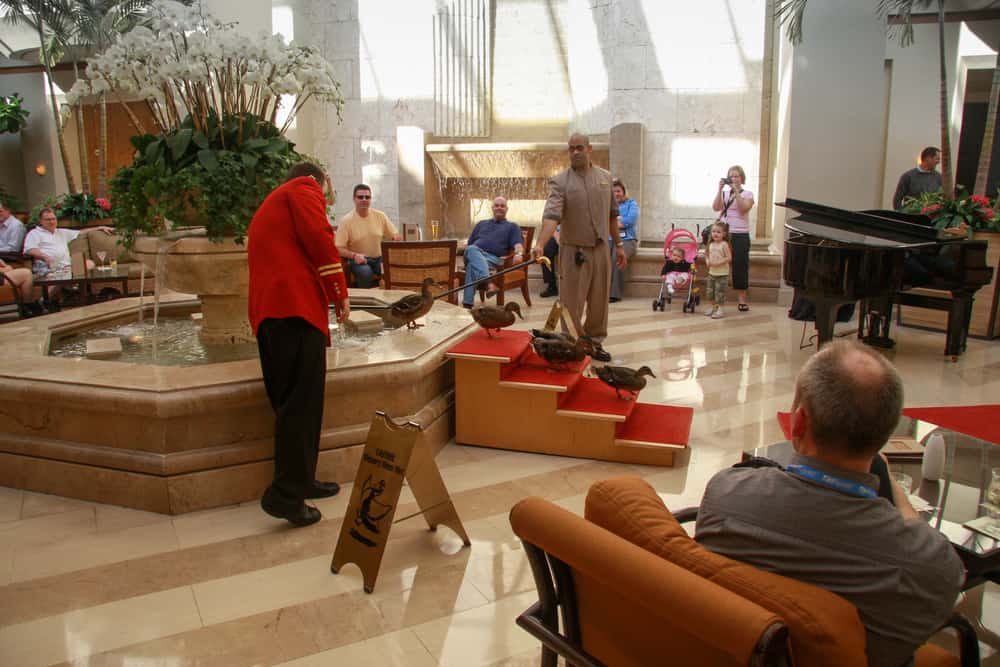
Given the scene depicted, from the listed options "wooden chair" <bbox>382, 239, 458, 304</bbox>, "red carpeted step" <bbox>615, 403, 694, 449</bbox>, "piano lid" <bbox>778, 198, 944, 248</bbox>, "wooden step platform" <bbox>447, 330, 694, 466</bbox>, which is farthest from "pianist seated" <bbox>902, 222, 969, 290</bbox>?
"wooden chair" <bbox>382, 239, 458, 304</bbox>

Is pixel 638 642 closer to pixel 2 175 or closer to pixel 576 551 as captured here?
pixel 576 551

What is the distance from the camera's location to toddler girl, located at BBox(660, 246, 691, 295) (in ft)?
29.2

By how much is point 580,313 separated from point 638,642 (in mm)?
4661

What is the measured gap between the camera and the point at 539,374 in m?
4.29

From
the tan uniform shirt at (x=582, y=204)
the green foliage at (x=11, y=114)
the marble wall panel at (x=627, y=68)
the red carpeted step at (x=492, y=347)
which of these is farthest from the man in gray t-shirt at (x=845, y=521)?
the green foliage at (x=11, y=114)

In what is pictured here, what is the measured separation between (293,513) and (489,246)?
5.70 metres

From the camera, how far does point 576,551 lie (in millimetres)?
1433

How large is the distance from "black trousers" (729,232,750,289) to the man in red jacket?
6.66 m

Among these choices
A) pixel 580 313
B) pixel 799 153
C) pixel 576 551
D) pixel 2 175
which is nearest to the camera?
pixel 576 551

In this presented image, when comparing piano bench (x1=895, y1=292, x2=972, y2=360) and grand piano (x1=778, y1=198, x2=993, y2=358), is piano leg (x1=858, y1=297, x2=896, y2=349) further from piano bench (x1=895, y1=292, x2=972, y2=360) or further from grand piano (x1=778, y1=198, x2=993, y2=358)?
piano bench (x1=895, y1=292, x2=972, y2=360)

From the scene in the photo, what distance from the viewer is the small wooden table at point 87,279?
7516 mm

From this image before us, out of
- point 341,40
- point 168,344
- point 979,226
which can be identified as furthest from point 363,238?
point 979,226

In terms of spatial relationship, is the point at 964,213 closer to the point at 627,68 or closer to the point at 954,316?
the point at 954,316

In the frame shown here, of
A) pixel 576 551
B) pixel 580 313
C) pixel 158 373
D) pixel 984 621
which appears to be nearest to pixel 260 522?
pixel 158 373
